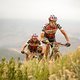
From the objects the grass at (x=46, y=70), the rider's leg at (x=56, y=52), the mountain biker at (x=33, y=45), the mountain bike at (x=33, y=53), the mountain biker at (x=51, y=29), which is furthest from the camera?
the mountain biker at (x=33, y=45)

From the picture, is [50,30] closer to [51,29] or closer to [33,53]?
[51,29]

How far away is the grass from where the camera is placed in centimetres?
1133

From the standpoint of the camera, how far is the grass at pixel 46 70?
11.3 meters

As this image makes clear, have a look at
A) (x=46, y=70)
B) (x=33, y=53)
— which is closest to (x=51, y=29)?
(x=33, y=53)

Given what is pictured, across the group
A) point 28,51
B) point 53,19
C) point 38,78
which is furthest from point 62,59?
point 28,51

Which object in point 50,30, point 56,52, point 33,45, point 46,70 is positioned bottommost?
point 46,70

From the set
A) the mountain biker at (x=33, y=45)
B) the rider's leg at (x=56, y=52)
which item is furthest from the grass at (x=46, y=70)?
the mountain biker at (x=33, y=45)

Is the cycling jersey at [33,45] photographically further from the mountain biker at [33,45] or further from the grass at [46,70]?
the grass at [46,70]

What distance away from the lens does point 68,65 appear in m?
12.0

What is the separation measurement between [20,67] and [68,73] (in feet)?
7.39

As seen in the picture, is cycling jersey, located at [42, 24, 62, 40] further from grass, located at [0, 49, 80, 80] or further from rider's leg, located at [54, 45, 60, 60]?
grass, located at [0, 49, 80, 80]

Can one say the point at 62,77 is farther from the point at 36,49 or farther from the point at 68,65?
the point at 36,49

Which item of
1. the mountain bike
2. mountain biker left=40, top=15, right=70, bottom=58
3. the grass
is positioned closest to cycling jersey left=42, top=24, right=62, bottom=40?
mountain biker left=40, top=15, right=70, bottom=58

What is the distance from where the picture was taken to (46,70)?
475 inches
